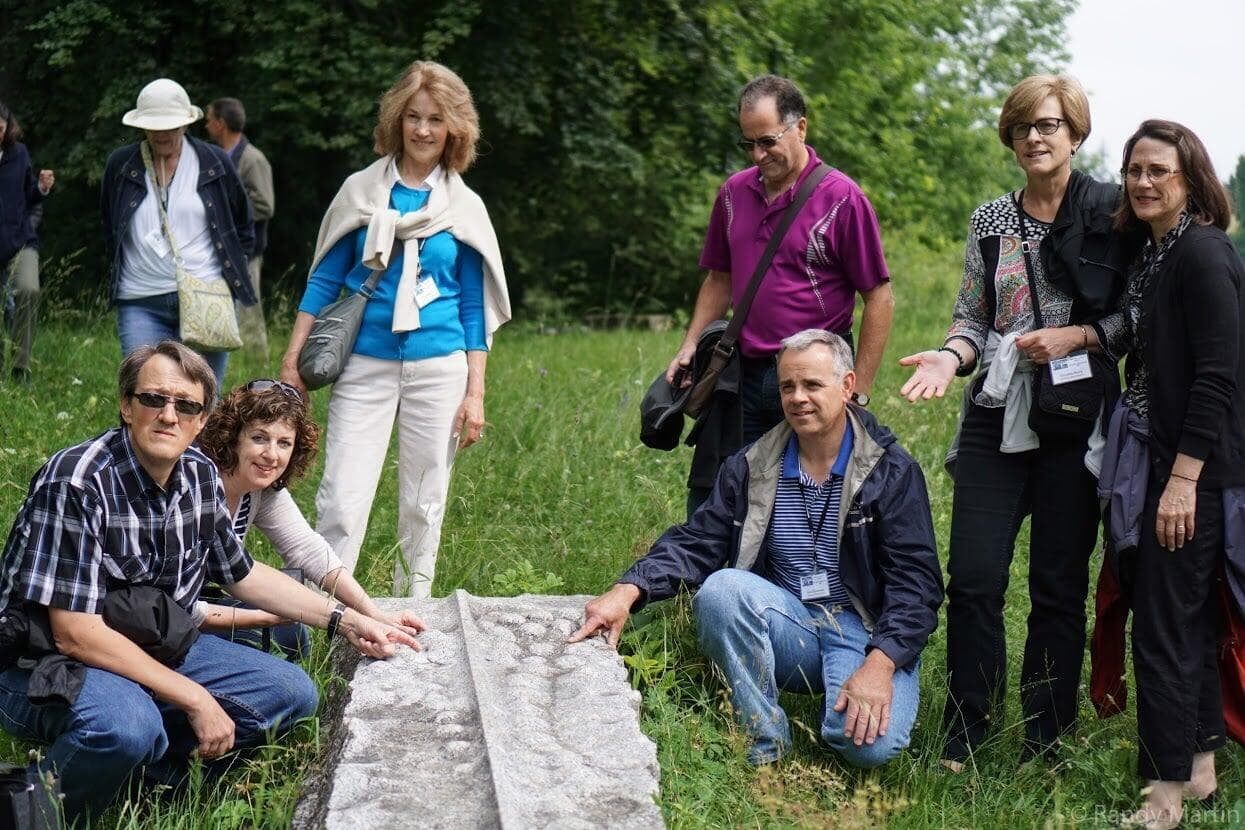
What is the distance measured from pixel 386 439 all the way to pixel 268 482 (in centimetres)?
84

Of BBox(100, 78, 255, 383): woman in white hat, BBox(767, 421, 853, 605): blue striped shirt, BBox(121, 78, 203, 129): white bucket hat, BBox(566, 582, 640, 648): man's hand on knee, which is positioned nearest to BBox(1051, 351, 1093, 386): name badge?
BBox(767, 421, 853, 605): blue striped shirt

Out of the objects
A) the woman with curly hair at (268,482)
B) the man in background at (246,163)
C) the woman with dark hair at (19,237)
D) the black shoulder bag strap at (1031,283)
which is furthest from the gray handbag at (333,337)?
the man in background at (246,163)

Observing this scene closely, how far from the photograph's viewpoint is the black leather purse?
4.06m

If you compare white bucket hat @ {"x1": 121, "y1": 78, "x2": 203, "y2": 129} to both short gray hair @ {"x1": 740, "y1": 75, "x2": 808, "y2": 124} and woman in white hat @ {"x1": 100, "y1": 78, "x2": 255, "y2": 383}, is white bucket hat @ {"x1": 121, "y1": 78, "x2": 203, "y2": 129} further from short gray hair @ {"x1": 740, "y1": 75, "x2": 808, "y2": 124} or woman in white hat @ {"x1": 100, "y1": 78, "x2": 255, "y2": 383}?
short gray hair @ {"x1": 740, "y1": 75, "x2": 808, "y2": 124}

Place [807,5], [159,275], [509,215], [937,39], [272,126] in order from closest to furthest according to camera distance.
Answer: [159,275] → [272,126] → [509,215] → [807,5] → [937,39]

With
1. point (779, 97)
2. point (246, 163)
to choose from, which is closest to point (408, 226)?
point (779, 97)

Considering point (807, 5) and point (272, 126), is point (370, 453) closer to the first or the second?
point (272, 126)

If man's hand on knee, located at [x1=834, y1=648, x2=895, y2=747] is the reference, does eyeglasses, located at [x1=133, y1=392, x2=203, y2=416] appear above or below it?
above

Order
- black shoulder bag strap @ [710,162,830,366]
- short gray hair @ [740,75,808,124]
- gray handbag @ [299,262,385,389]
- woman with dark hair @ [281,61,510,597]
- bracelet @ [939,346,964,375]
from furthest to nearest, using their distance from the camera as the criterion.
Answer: woman with dark hair @ [281,61,510,597]
gray handbag @ [299,262,385,389]
black shoulder bag strap @ [710,162,830,366]
short gray hair @ [740,75,808,124]
bracelet @ [939,346,964,375]

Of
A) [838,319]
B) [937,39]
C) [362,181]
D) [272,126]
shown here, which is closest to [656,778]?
[838,319]

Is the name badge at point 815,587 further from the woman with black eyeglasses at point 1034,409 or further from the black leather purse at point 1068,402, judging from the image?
the black leather purse at point 1068,402

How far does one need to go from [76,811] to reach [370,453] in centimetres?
166

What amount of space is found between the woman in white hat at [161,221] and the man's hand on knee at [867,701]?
3.63 m

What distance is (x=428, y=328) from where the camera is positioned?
16.3 feet
